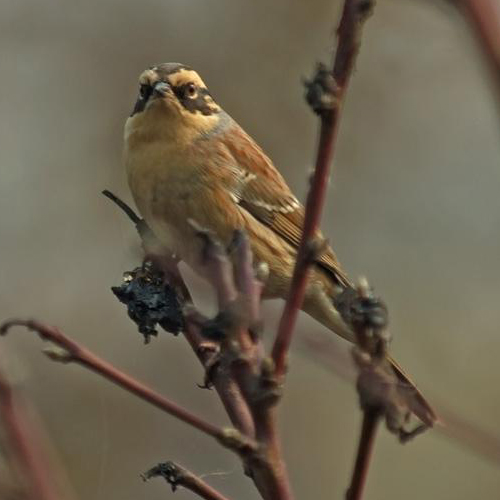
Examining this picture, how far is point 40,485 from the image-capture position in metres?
1.58

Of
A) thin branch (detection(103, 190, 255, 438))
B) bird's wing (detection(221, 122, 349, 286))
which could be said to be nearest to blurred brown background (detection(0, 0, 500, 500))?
bird's wing (detection(221, 122, 349, 286))

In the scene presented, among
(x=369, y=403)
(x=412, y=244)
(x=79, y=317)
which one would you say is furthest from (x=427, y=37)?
(x=369, y=403)

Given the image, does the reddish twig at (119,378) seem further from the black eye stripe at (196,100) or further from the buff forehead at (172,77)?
the black eye stripe at (196,100)

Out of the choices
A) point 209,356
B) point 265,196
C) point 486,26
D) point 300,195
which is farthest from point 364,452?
point 300,195

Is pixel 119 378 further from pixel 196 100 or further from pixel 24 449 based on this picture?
pixel 196 100

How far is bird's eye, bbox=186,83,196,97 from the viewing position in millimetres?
4536

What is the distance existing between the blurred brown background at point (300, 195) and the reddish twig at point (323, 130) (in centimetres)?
621

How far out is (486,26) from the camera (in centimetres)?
135

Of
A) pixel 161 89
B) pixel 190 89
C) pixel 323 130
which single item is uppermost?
pixel 190 89

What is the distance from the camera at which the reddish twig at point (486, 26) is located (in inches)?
53.1

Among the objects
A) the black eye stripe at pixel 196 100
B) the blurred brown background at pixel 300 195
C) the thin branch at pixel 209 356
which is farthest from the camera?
the blurred brown background at pixel 300 195

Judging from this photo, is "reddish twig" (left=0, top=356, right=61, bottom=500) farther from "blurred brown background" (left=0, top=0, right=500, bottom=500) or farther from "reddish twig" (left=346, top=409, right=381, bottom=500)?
"blurred brown background" (left=0, top=0, right=500, bottom=500)

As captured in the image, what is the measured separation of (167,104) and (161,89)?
0.10 m

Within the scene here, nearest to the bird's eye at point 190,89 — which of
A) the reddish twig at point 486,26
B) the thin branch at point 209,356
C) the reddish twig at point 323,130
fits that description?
the thin branch at point 209,356
